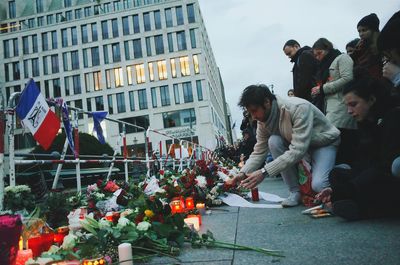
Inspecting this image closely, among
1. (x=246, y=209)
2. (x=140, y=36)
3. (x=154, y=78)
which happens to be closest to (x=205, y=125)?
(x=154, y=78)

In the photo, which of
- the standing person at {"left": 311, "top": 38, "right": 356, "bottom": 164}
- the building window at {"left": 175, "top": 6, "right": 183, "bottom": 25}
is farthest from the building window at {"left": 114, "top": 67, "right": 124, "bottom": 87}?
the standing person at {"left": 311, "top": 38, "right": 356, "bottom": 164}

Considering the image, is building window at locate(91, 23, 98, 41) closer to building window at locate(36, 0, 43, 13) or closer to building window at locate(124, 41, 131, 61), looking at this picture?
building window at locate(124, 41, 131, 61)

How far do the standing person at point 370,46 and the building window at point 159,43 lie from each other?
4090 centimetres

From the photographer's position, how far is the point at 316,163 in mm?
3596

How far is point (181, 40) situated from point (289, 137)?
4121 cm

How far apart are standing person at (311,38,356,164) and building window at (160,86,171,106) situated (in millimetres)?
38304

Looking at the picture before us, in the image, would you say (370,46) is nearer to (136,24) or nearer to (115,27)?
(136,24)

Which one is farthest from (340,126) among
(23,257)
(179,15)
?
(179,15)

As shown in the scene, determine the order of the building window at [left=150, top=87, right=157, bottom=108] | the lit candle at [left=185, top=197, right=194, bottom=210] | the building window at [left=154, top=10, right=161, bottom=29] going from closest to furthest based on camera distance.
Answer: the lit candle at [left=185, top=197, right=194, bottom=210] < the building window at [left=150, top=87, right=157, bottom=108] < the building window at [left=154, top=10, right=161, bottom=29]

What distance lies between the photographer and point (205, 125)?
135ft

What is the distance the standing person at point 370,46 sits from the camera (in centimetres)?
404

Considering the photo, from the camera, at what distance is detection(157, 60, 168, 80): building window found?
1693 inches

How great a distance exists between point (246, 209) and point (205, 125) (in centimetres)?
3740

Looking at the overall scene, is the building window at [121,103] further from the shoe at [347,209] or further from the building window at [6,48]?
the shoe at [347,209]
